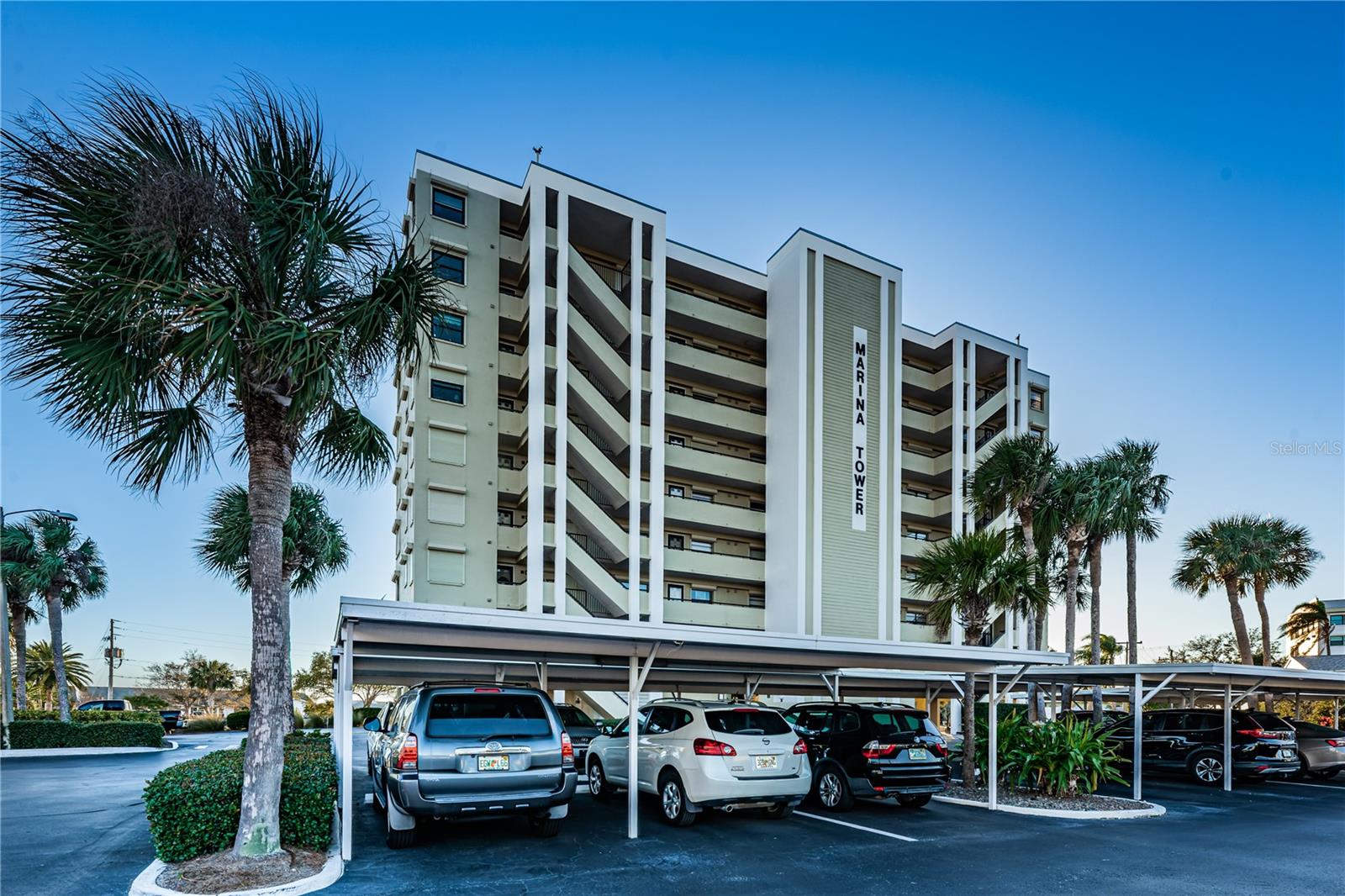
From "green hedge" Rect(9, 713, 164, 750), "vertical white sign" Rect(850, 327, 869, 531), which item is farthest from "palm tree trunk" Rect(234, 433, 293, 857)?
"vertical white sign" Rect(850, 327, 869, 531)

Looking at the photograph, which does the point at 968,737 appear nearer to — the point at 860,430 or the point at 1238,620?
the point at 860,430

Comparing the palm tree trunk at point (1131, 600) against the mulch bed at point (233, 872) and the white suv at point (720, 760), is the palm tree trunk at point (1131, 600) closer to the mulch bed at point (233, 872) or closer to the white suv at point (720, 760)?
the white suv at point (720, 760)

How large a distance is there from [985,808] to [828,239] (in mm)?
27043

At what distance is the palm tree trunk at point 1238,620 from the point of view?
32.8 meters

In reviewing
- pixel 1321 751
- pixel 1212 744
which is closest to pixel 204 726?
pixel 1212 744

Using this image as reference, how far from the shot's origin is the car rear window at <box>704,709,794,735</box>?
1055 centimetres

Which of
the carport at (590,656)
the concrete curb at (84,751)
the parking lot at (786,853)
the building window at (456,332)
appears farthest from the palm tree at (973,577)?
the concrete curb at (84,751)

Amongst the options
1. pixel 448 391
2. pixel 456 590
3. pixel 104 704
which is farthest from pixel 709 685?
pixel 104 704

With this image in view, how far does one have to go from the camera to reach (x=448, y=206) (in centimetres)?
3095

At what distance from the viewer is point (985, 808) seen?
13.0 meters

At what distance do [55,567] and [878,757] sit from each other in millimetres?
30009

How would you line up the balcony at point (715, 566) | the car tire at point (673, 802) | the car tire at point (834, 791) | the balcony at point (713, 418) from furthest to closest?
the balcony at point (713, 418)
the balcony at point (715, 566)
the car tire at point (834, 791)
the car tire at point (673, 802)

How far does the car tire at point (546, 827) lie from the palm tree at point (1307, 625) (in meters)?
50.0

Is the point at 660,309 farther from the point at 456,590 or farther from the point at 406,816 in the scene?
the point at 406,816
